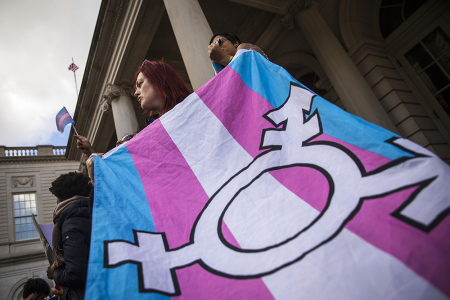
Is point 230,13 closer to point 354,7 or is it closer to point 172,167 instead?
point 354,7

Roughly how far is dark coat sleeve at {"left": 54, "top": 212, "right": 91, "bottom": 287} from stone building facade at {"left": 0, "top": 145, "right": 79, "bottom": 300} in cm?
2030

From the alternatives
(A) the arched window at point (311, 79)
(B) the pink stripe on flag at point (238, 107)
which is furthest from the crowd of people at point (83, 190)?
(A) the arched window at point (311, 79)

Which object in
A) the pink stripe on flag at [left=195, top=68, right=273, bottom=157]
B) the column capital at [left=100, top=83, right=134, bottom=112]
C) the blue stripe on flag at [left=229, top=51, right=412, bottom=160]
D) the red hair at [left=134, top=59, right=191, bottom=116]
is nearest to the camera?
the blue stripe on flag at [left=229, top=51, right=412, bottom=160]

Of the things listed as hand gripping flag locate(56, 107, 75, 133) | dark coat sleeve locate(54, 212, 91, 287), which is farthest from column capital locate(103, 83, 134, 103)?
dark coat sleeve locate(54, 212, 91, 287)

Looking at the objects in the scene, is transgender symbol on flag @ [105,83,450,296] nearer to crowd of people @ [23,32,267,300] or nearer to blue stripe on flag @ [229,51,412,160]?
blue stripe on flag @ [229,51,412,160]

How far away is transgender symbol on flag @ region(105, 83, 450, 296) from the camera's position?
2.55 feet

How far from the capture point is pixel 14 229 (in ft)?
60.1

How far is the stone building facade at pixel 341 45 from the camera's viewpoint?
4.92 m

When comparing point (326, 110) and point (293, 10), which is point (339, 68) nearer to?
point (293, 10)

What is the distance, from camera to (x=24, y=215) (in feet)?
63.3

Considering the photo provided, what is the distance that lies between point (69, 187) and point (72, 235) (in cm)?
60

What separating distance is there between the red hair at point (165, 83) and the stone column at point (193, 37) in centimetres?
109

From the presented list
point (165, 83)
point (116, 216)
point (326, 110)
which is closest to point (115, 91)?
point (165, 83)

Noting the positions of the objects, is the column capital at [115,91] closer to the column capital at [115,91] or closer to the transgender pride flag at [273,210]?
the column capital at [115,91]
